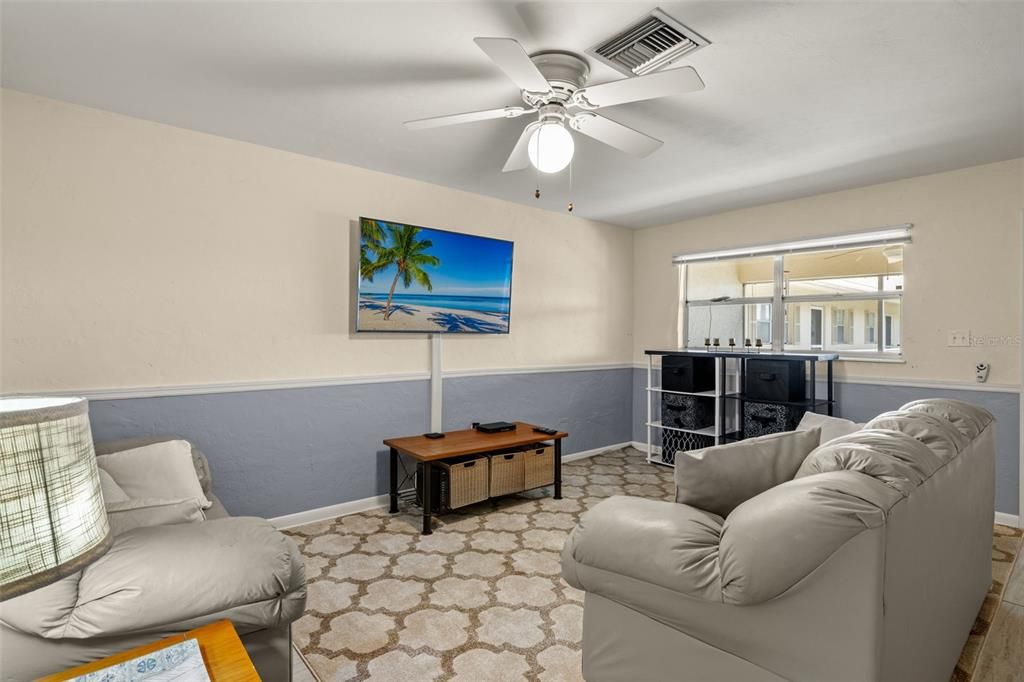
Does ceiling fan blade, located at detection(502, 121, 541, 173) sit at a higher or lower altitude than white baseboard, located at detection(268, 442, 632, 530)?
higher

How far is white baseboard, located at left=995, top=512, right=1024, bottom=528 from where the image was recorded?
11.2ft

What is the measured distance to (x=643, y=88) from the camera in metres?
1.96

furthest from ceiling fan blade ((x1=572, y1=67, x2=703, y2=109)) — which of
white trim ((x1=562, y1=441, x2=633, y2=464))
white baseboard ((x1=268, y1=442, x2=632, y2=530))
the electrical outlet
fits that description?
white trim ((x1=562, y1=441, x2=633, y2=464))

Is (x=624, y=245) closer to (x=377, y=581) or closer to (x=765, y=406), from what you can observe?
(x=765, y=406)

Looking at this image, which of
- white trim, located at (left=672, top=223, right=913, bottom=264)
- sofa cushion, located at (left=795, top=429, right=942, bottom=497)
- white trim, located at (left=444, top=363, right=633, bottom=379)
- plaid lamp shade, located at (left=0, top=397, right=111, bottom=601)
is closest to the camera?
plaid lamp shade, located at (left=0, top=397, right=111, bottom=601)

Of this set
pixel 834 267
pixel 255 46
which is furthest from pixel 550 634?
pixel 834 267

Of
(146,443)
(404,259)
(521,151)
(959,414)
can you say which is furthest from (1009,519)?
(146,443)

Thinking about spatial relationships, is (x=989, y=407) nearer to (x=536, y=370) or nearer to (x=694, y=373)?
(x=694, y=373)

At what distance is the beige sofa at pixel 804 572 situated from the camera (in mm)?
1177

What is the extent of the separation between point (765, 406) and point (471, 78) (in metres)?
3.30

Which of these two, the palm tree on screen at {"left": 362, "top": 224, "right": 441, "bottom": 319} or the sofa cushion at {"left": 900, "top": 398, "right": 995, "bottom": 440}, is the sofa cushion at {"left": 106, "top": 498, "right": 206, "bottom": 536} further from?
the sofa cushion at {"left": 900, "top": 398, "right": 995, "bottom": 440}

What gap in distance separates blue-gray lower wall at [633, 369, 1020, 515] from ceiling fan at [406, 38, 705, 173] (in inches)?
113

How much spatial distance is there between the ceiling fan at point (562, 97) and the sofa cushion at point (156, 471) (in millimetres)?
1860

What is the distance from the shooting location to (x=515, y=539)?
10.4 ft
